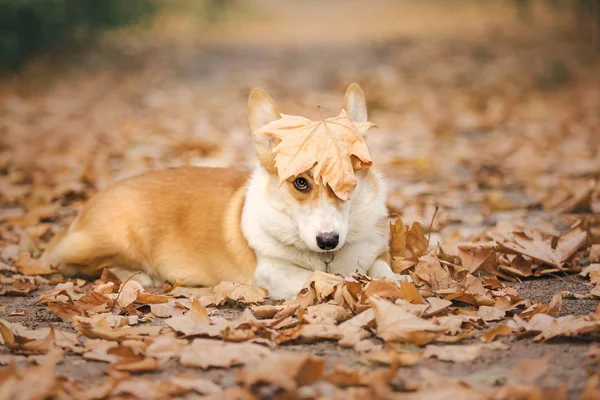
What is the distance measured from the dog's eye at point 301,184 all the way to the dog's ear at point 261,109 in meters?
0.46

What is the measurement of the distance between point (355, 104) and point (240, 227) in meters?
0.97

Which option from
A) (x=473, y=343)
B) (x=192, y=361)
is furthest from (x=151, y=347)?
(x=473, y=343)

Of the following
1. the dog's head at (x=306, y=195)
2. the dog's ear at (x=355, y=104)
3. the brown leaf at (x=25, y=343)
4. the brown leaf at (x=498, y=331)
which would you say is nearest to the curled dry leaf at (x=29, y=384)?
the brown leaf at (x=25, y=343)

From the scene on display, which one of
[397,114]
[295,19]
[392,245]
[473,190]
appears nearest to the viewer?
[392,245]

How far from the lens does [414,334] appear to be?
284 cm

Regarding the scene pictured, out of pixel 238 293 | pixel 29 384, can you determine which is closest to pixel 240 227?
pixel 238 293

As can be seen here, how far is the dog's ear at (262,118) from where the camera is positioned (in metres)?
3.76

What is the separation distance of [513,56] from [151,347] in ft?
39.5

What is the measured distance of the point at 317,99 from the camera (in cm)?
1089

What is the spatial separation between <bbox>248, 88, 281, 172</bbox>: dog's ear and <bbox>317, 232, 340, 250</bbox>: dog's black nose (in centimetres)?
61

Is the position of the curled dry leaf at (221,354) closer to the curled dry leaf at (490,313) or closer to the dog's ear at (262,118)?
the curled dry leaf at (490,313)

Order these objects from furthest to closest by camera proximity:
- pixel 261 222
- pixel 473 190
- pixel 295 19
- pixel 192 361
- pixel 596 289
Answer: pixel 295 19 → pixel 473 190 → pixel 261 222 → pixel 596 289 → pixel 192 361

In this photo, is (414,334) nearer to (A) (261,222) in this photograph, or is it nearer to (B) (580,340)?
(B) (580,340)

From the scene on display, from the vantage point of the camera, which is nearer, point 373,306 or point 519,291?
point 373,306
